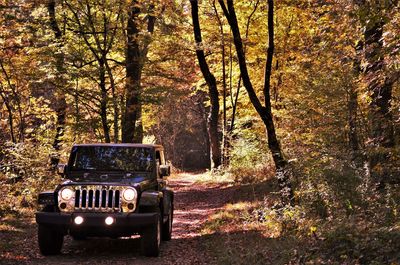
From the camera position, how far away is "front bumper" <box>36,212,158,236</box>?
8.11 metres

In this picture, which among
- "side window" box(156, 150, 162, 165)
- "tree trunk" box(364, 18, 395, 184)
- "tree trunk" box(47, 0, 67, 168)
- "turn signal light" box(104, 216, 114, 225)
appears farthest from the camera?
"tree trunk" box(47, 0, 67, 168)

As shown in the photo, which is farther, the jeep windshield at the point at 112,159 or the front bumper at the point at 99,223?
the jeep windshield at the point at 112,159

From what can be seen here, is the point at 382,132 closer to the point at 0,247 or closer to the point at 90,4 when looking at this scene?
the point at 0,247

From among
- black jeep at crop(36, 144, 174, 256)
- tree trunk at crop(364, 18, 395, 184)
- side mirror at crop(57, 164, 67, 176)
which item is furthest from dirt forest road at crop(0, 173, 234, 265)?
tree trunk at crop(364, 18, 395, 184)

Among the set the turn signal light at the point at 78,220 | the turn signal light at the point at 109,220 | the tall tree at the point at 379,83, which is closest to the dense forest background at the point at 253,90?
the tall tree at the point at 379,83

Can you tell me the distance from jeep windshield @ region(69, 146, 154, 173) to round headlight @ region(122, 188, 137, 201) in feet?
4.03

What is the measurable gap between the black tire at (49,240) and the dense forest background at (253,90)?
4.46 m

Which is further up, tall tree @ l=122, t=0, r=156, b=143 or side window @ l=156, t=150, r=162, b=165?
tall tree @ l=122, t=0, r=156, b=143

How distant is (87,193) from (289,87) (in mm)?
15004

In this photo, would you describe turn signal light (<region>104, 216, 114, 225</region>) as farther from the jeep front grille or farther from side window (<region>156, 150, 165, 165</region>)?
side window (<region>156, 150, 165, 165</region>)

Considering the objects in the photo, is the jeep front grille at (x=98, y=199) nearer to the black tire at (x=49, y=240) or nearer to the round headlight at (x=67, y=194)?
the round headlight at (x=67, y=194)

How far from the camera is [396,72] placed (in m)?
8.37

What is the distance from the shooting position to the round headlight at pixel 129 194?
8312 mm

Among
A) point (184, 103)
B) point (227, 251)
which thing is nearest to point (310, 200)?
point (227, 251)
